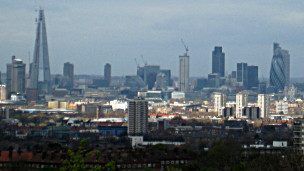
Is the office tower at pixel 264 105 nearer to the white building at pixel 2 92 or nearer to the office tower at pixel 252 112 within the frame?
the office tower at pixel 252 112

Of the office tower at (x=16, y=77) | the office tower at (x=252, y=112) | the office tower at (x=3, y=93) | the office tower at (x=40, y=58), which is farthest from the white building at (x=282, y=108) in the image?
the office tower at (x=16, y=77)

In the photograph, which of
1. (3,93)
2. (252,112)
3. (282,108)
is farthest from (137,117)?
(3,93)

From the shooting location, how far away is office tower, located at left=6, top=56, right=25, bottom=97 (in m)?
192

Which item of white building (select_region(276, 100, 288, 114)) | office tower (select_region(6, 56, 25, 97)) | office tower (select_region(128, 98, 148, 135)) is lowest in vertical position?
office tower (select_region(128, 98, 148, 135))

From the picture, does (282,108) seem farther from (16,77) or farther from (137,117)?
(16,77)

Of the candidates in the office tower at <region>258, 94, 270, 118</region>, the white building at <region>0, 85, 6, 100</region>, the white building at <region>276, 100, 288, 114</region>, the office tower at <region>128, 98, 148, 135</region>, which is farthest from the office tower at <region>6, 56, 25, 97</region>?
the office tower at <region>128, 98, 148, 135</region>

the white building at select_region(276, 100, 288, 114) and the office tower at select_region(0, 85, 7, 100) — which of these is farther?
the office tower at select_region(0, 85, 7, 100)

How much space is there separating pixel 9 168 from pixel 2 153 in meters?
6.74

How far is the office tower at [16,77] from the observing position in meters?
192

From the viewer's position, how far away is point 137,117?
82.2 metres

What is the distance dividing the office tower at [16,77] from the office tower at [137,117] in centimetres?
10917

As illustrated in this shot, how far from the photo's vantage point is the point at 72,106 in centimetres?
14938

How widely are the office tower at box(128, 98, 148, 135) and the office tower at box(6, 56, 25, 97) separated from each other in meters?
109

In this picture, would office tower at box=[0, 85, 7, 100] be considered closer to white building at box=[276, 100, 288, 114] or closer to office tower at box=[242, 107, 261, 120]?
white building at box=[276, 100, 288, 114]
